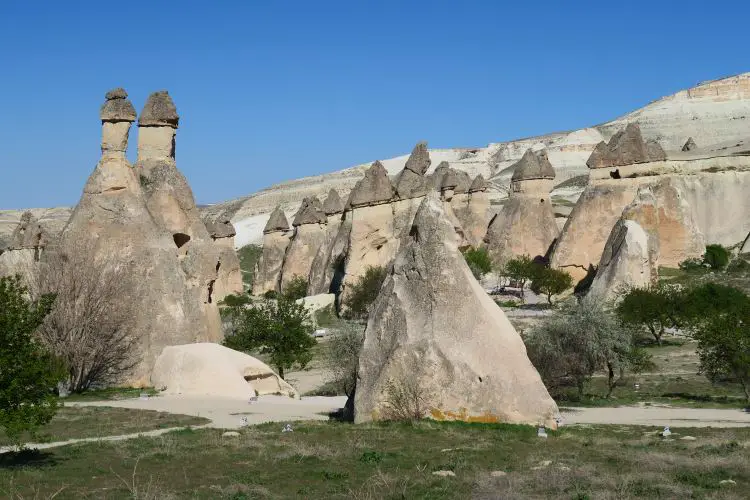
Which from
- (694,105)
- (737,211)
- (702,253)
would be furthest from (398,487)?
(694,105)

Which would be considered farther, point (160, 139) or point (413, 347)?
point (160, 139)

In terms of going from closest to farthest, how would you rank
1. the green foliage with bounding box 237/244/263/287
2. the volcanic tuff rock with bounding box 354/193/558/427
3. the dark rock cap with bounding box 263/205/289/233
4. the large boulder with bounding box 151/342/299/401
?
the volcanic tuff rock with bounding box 354/193/558/427 < the large boulder with bounding box 151/342/299/401 < the dark rock cap with bounding box 263/205/289/233 < the green foliage with bounding box 237/244/263/287

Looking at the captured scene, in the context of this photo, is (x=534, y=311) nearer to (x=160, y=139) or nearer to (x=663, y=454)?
(x=160, y=139)

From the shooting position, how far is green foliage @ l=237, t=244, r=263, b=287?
219ft

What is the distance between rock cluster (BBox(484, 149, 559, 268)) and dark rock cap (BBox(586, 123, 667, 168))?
6807 mm

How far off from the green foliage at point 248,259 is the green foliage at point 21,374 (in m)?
54.1

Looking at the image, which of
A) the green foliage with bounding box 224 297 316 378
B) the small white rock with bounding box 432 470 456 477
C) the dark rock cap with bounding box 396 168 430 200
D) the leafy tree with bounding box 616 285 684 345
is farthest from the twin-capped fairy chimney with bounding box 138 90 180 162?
the small white rock with bounding box 432 470 456 477

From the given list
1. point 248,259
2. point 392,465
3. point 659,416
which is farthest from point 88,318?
point 248,259

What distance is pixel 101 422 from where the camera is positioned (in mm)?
13719

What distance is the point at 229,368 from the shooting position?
18953 millimetres

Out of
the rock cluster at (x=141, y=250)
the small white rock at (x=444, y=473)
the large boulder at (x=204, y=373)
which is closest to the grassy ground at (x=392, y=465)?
the small white rock at (x=444, y=473)

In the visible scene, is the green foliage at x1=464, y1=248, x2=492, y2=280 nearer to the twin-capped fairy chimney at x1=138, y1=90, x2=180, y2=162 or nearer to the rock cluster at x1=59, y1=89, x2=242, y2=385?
the twin-capped fairy chimney at x1=138, y1=90, x2=180, y2=162

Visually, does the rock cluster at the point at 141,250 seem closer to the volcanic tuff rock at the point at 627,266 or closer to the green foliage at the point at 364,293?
the green foliage at the point at 364,293

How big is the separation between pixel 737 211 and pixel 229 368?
86.3 feet
